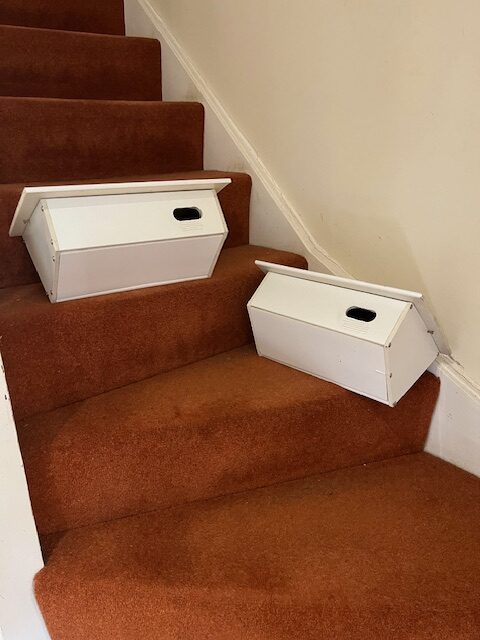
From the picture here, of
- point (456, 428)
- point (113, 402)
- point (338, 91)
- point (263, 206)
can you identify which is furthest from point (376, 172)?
point (113, 402)

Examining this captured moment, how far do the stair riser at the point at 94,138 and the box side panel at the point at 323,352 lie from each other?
0.62m

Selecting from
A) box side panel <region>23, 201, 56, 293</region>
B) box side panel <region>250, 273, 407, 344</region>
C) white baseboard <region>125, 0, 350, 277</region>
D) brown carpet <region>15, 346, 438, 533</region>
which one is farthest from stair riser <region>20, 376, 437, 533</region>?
white baseboard <region>125, 0, 350, 277</region>

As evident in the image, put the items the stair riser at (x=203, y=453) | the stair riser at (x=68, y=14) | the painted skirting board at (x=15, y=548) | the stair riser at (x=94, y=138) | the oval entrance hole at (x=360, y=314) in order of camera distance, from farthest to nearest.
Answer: the stair riser at (x=68, y=14), the stair riser at (x=94, y=138), the oval entrance hole at (x=360, y=314), the stair riser at (x=203, y=453), the painted skirting board at (x=15, y=548)

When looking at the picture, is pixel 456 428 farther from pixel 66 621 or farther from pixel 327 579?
pixel 66 621

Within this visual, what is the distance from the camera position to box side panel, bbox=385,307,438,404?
41.6 inches

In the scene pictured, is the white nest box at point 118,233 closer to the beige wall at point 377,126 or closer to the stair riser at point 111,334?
the stair riser at point 111,334

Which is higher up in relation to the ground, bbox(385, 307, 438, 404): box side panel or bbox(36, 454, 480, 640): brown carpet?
bbox(385, 307, 438, 404): box side panel

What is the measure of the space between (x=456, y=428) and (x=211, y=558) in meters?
0.65

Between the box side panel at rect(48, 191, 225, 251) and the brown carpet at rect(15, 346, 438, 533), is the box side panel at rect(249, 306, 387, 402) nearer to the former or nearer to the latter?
the brown carpet at rect(15, 346, 438, 533)

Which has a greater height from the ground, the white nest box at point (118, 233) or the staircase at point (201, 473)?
the white nest box at point (118, 233)

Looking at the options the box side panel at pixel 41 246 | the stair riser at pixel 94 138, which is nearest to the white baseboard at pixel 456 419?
the box side panel at pixel 41 246

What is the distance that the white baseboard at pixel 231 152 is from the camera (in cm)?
149

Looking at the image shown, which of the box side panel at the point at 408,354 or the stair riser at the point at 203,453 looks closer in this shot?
the stair riser at the point at 203,453

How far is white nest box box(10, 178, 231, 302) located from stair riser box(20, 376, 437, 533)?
10.0 inches
